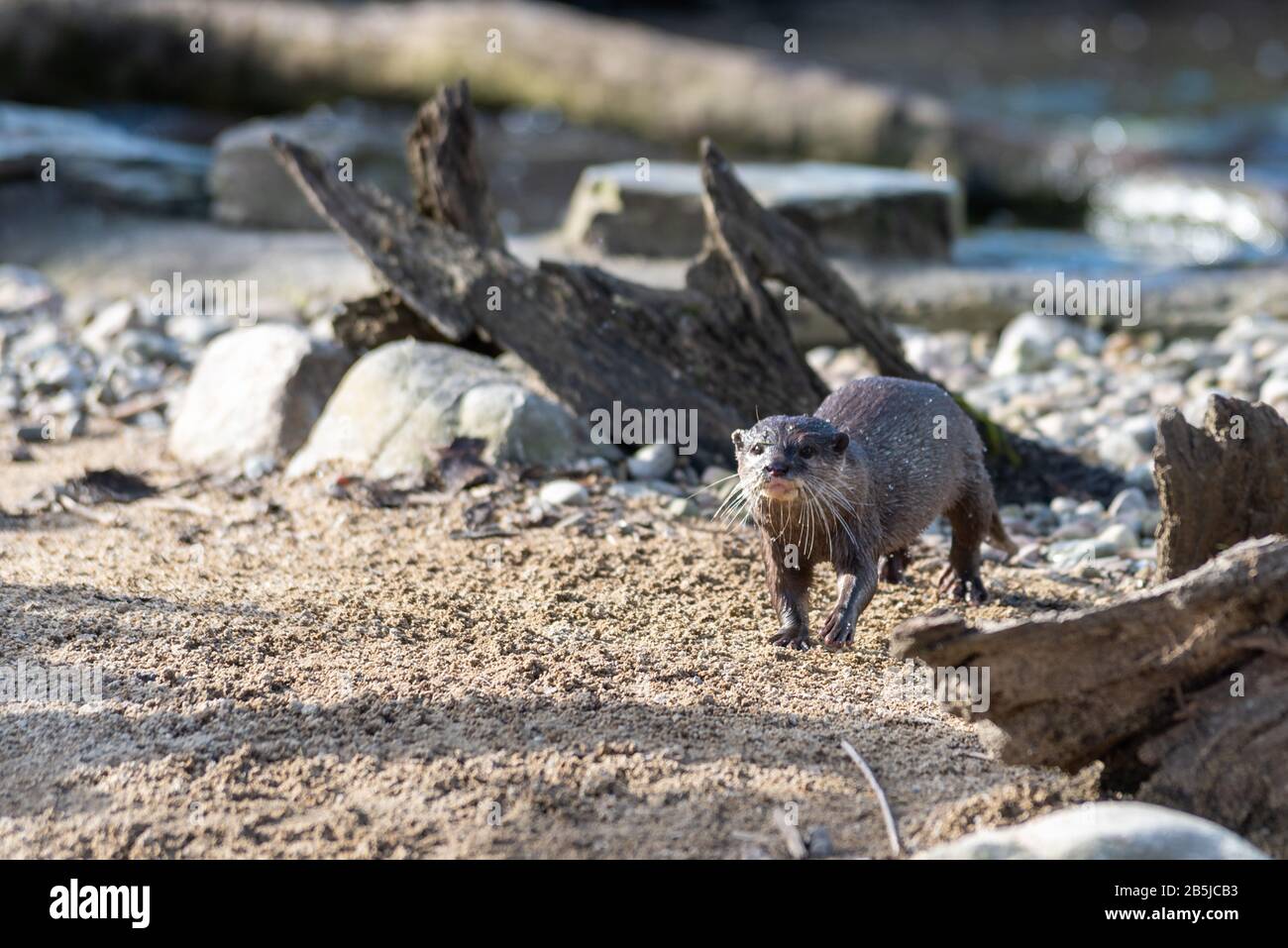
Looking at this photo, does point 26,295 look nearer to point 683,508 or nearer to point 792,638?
point 683,508

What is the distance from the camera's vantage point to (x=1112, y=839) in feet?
10.2

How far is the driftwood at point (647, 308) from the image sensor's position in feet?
21.6

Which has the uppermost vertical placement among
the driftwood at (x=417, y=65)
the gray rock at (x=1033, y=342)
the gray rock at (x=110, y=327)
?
the driftwood at (x=417, y=65)

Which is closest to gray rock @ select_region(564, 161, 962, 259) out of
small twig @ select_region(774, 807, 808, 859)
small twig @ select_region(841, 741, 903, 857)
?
small twig @ select_region(841, 741, 903, 857)

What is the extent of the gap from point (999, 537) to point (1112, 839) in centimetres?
277

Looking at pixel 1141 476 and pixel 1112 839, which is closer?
pixel 1112 839

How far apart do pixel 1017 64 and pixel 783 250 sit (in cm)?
1740

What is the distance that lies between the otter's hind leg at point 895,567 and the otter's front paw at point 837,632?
0.95m

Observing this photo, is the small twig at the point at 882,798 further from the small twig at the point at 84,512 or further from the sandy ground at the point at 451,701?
the small twig at the point at 84,512

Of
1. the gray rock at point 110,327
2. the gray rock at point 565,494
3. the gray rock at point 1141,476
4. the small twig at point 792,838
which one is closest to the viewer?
the small twig at point 792,838

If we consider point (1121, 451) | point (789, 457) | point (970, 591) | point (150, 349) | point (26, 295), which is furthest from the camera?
point (26, 295)

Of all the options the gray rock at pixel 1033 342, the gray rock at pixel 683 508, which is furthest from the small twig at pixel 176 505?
the gray rock at pixel 1033 342

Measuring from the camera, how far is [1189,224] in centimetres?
1275

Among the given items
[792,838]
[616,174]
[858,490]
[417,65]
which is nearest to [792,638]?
[858,490]
